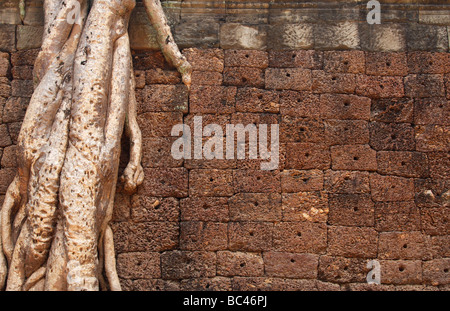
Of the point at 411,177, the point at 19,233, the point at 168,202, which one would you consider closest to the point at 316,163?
the point at 411,177

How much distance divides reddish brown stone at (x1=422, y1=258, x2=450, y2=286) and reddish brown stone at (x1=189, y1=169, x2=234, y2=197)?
179 centimetres

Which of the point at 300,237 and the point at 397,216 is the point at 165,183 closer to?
the point at 300,237

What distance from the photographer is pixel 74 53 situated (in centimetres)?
427

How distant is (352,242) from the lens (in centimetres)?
430

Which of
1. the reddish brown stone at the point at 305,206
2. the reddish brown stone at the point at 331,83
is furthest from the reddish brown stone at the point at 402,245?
the reddish brown stone at the point at 331,83

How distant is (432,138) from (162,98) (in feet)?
8.17

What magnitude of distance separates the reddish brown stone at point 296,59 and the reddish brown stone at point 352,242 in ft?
5.06

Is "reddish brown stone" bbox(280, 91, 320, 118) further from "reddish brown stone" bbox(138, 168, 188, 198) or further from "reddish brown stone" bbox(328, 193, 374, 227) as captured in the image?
"reddish brown stone" bbox(138, 168, 188, 198)

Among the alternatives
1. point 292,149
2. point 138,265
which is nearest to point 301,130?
point 292,149

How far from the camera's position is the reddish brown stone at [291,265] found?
4215 millimetres

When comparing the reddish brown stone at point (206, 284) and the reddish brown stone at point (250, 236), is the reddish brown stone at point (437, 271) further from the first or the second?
the reddish brown stone at point (206, 284)

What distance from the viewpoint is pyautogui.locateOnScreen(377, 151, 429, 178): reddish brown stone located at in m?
4.49
